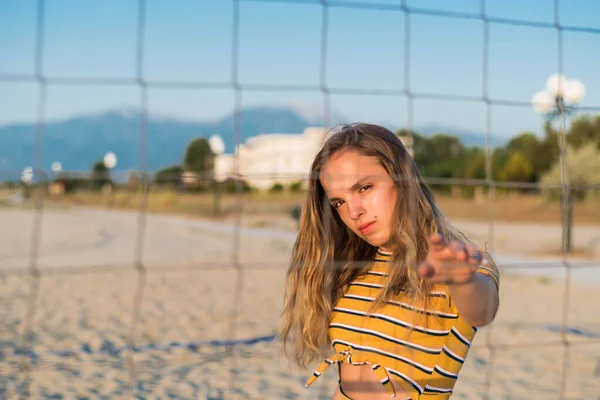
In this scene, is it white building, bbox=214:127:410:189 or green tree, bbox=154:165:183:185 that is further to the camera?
white building, bbox=214:127:410:189

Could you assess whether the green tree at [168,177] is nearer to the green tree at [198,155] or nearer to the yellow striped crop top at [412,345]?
the green tree at [198,155]

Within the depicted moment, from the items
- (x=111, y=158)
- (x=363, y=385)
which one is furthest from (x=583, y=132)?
(x=363, y=385)

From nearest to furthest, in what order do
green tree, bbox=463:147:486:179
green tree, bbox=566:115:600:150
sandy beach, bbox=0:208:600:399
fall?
sandy beach, bbox=0:208:600:399
green tree, bbox=463:147:486:179
green tree, bbox=566:115:600:150

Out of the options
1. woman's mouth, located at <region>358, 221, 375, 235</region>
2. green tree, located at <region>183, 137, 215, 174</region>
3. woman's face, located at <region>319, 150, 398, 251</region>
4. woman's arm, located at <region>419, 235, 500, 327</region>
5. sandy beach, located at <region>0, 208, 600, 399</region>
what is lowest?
sandy beach, located at <region>0, 208, 600, 399</region>

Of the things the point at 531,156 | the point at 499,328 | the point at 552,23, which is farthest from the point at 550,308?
the point at 531,156

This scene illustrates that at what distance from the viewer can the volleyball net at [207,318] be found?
1609mm

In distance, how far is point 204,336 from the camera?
149 inches

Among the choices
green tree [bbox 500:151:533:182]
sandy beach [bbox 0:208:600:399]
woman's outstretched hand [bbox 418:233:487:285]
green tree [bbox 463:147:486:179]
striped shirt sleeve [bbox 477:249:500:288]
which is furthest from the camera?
green tree [bbox 500:151:533:182]

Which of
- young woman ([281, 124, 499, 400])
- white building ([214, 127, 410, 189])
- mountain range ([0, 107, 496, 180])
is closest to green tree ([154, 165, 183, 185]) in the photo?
mountain range ([0, 107, 496, 180])

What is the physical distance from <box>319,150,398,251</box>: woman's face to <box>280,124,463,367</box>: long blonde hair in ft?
0.05

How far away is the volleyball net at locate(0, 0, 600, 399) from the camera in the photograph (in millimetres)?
1609

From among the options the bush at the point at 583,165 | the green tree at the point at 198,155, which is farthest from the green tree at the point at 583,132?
the green tree at the point at 198,155

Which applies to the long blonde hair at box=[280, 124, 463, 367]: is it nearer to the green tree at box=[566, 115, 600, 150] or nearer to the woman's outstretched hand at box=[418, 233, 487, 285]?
the woman's outstretched hand at box=[418, 233, 487, 285]

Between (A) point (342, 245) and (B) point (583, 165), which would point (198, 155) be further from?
(B) point (583, 165)
